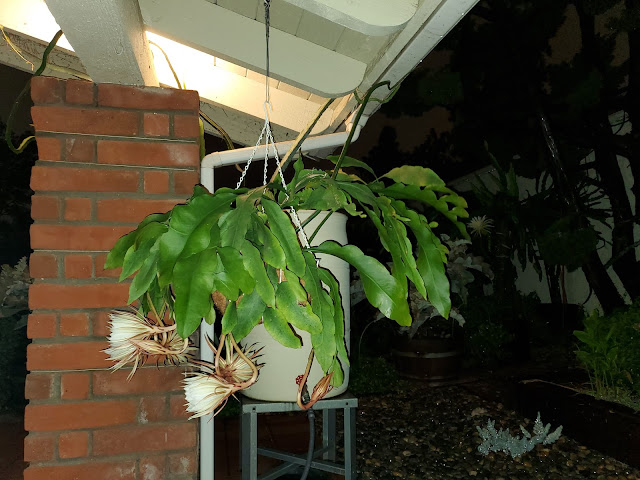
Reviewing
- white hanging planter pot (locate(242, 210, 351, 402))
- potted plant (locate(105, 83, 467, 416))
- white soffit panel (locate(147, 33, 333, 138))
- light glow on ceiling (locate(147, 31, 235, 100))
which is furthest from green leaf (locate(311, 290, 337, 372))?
light glow on ceiling (locate(147, 31, 235, 100))

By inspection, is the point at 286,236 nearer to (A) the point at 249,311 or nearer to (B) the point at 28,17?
(A) the point at 249,311

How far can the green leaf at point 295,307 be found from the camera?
872mm

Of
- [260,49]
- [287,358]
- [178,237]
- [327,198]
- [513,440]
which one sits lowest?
[513,440]

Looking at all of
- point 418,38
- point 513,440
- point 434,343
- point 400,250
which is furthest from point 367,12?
point 434,343

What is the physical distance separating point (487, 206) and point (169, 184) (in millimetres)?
4238

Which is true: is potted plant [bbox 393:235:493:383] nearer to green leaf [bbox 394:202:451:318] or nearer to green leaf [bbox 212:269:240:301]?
green leaf [bbox 394:202:451:318]

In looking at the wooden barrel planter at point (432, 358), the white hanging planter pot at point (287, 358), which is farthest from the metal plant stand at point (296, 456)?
the wooden barrel planter at point (432, 358)

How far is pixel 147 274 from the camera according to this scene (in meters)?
0.92

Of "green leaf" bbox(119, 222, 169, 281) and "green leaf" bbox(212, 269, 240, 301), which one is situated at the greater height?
"green leaf" bbox(119, 222, 169, 281)

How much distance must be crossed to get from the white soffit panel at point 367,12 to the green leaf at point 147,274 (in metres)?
0.67

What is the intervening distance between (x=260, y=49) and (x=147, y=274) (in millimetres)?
1004

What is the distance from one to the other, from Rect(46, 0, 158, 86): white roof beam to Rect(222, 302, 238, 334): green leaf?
82cm

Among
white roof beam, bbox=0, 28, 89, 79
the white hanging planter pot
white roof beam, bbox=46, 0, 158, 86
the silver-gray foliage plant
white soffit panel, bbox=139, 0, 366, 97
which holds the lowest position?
the silver-gray foliage plant

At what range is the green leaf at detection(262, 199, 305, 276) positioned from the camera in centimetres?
89
